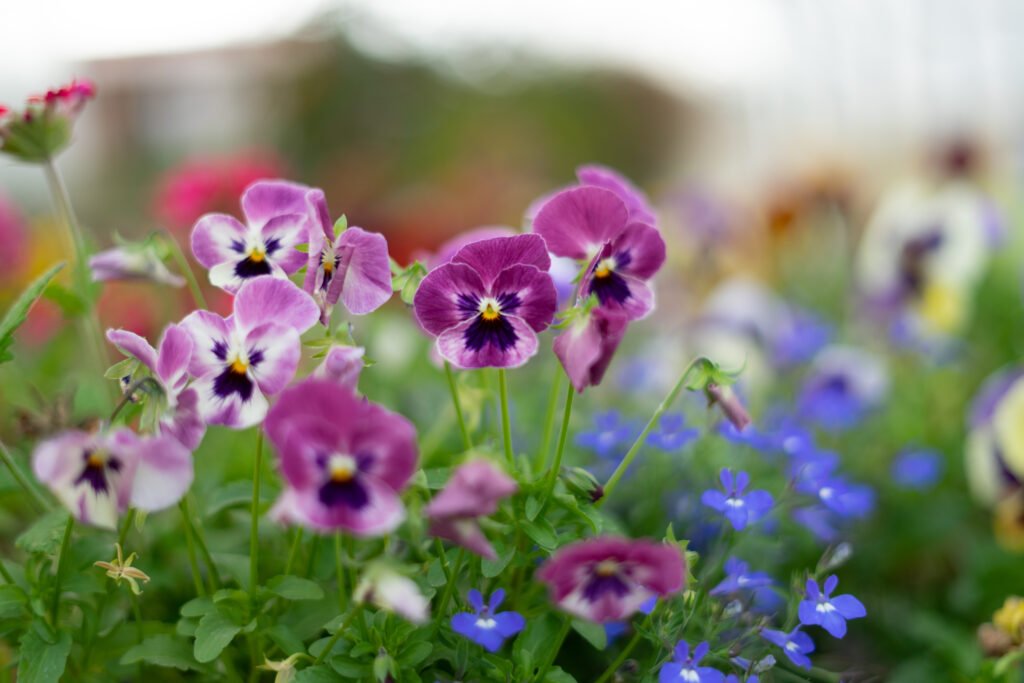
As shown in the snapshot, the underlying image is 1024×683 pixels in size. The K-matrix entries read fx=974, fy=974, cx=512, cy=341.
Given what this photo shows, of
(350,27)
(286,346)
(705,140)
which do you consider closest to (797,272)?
(286,346)

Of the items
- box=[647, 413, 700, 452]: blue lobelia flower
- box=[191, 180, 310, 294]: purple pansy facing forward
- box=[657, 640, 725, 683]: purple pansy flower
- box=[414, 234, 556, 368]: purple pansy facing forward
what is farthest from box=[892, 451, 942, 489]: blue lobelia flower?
box=[191, 180, 310, 294]: purple pansy facing forward

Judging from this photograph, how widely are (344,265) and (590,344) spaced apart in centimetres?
17

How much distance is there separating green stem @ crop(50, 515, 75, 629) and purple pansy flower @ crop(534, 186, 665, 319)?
38 cm

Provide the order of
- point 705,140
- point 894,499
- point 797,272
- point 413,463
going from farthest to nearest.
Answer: point 705,140 < point 797,272 < point 894,499 < point 413,463

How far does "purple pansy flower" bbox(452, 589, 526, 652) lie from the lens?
2.03 feet

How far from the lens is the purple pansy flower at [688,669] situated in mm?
646

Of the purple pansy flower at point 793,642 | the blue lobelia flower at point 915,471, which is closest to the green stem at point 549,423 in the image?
the purple pansy flower at point 793,642

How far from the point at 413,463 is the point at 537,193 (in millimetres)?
2961

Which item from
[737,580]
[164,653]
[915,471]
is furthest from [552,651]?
[915,471]

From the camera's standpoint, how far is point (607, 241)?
65cm

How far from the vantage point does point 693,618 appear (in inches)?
28.5

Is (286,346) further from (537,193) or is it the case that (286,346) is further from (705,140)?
(705,140)

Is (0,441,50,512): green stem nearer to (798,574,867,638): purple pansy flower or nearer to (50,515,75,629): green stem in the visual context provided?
(50,515,75,629): green stem

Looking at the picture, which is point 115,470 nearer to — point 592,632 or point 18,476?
point 18,476
